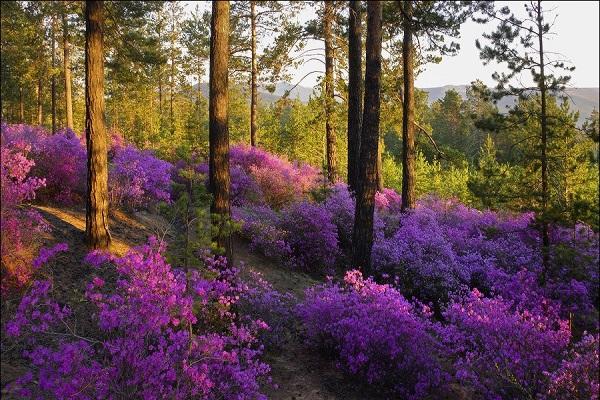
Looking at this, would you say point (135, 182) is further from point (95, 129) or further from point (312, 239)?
point (312, 239)

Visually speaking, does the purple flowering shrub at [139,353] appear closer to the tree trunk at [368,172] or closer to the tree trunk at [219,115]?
the tree trunk at [219,115]

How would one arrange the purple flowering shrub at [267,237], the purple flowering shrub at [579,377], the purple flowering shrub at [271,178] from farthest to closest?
the purple flowering shrub at [271,178] → the purple flowering shrub at [267,237] → the purple flowering shrub at [579,377]

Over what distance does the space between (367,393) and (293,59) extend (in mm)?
13757

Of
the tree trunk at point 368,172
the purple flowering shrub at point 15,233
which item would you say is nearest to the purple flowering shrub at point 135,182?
the purple flowering shrub at point 15,233

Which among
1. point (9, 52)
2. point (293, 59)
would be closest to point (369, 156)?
point (293, 59)

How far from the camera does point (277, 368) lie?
21.1 ft

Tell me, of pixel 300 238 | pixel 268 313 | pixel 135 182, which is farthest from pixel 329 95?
pixel 268 313

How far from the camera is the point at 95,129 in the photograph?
7926 millimetres

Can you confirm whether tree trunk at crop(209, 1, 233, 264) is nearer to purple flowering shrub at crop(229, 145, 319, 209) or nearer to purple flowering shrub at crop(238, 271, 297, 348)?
purple flowering shrub at crop(238, 271, 297, 348)

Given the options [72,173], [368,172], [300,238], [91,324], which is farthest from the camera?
[300,238]

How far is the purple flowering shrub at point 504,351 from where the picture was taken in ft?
18.6

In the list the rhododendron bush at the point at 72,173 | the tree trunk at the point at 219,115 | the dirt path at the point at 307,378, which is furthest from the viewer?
the rhododendron bush at the point at 72,173

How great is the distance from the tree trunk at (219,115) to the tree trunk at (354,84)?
6.36 metres

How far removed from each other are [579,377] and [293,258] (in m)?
6.73
